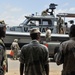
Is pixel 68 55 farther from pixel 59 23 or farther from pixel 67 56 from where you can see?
pixel 59 23

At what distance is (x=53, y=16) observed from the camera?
23.4 metres

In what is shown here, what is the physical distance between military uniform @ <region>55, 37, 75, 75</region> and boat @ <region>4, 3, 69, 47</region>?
55.7 ft

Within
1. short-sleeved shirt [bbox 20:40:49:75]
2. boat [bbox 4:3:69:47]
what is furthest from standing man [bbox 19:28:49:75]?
boat [bbox 4:3:69:47]

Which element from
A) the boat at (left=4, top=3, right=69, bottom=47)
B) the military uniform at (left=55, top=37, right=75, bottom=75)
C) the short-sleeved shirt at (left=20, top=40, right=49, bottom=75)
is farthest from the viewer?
the boat at (left=4, top=3, right=69, bottom=47)

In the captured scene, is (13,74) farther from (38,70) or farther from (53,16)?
(53,16)

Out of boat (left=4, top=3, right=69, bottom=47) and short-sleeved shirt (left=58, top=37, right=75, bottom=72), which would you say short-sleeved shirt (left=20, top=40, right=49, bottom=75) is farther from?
boat (left=4, top=3, right=69, bottom=47)

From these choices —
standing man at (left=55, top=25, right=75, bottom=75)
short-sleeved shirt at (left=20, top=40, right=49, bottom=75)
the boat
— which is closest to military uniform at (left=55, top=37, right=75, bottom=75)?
standing man at (left=55, top=25, right=75, bottom=75)

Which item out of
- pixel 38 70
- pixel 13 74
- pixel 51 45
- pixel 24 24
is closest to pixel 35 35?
pixel 38 70

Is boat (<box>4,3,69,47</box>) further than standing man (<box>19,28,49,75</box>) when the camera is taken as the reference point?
Yes

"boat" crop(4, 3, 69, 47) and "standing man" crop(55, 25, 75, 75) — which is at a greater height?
"standing man" crop(55, 25, 75, 75)

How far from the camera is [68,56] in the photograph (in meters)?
4.89

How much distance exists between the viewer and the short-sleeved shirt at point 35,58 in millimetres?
5198

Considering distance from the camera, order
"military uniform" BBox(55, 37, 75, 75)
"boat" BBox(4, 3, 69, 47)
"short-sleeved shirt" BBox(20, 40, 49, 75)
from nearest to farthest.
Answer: "military uniform" BBox(55, 37, 75, 75) < "short-sleeved shirt" BBox(20, 40, 49, 75) < "boat" BBox(4, 3, 69, 47)

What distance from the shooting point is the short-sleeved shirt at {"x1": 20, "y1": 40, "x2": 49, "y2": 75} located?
5198 millimetres
